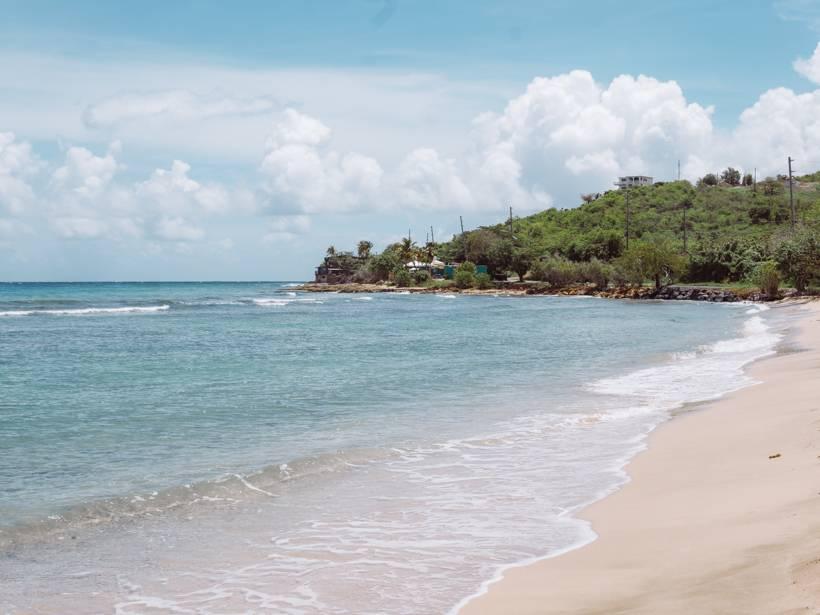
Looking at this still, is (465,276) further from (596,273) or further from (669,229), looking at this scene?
(669,229)

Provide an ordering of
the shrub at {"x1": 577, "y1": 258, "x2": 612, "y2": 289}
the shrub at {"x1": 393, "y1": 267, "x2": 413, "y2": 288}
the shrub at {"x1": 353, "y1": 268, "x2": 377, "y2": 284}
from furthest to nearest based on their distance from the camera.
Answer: the shrub at {"x1": 353, "y1": 268, "x2": 377, "y2": 284} → the shrub at {"x1": 393, "y1": 267, "x2": 413, "y2": 288} → the shrub at {"x1": 577, "y1": 258, "x2": 612, "y2": 289}

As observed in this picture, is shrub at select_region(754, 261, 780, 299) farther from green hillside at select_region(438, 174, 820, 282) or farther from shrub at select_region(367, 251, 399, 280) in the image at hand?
shrub at select_region(367, 251, 399, 280)

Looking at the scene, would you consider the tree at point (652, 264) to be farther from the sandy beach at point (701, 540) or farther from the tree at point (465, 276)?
the sandy beach at point (701, 540)

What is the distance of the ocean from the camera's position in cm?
675

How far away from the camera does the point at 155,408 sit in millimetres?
16312

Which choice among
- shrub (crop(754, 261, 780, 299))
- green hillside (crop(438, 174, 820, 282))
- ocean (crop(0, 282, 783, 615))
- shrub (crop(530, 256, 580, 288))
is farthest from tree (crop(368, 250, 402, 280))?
ocean (crop(0, 282, 783, 615))

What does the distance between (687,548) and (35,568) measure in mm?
5830

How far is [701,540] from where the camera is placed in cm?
644

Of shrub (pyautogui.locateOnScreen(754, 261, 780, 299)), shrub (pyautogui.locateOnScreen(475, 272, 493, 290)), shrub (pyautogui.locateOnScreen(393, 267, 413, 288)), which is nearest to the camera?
shrub (pyautogui.locateOnScreen(754, 261, 780, 299))

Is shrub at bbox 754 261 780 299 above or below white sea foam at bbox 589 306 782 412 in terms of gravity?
above

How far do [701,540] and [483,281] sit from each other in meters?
103

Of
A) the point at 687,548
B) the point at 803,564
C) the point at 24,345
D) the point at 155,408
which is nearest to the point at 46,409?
the point at 155,408

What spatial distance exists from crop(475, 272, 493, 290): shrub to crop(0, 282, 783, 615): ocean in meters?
82.0

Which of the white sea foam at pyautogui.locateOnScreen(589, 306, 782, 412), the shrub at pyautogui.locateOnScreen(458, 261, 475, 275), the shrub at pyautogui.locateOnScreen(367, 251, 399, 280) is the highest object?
the shrub at pyautogui.locateOnScreen(367, 251, 399, 280)
